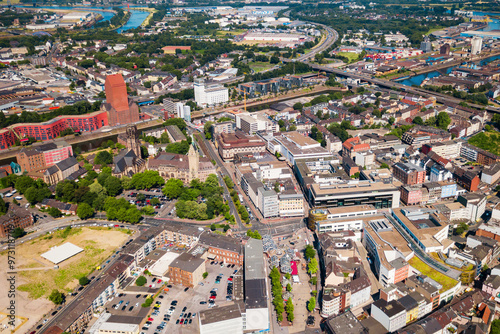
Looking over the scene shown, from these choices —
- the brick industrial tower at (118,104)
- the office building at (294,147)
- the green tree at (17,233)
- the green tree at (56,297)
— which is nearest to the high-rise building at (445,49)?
the office building at (294,147)

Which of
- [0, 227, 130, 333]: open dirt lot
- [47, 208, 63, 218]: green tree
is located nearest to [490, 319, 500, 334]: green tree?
[0, 227, 130, 333]: open dirt lot

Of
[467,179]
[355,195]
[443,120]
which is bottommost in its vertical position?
[467,179]

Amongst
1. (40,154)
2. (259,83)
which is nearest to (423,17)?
(259,83)

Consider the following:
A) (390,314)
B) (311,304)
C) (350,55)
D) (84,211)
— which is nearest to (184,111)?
(84,211)

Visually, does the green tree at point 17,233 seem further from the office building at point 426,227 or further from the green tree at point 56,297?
the office building at point 426,227

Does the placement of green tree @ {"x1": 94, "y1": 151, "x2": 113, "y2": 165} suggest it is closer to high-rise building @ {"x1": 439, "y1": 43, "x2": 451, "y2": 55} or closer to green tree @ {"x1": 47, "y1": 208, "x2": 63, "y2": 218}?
green tree @ {"x1": 47, "y1": 208, "x2": 63, "y2": 218}

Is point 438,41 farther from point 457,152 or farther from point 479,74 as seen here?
point 457,152

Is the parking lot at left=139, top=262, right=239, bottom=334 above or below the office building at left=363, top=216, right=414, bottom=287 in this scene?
below

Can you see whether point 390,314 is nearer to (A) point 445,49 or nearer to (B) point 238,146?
(B) point 238,146
